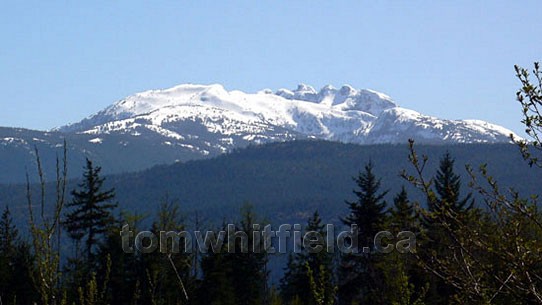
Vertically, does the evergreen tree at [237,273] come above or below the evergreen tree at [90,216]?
below

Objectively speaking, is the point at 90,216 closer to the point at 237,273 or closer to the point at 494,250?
the point at 237,273

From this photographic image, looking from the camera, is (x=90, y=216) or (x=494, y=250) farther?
(x=90, y=216)

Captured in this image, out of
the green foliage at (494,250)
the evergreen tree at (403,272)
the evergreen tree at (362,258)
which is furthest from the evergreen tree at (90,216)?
the green foliage at (494,250)

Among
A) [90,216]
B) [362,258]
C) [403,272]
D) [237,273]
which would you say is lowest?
[237,273]

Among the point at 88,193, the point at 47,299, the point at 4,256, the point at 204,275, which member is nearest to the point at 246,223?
the point at 204,275

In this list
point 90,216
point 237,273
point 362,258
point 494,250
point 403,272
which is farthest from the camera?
point 237,273

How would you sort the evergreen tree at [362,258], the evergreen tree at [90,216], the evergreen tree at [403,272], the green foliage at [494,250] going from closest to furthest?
the green foliage at [494,250] < the evergreen tree at [403,272] < the evergreen tree at [362,258] < the evergreen tree at [90,216]

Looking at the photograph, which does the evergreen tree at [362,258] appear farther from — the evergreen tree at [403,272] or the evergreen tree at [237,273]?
the evergreen tree at [403,272]

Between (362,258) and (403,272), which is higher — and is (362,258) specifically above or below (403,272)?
below

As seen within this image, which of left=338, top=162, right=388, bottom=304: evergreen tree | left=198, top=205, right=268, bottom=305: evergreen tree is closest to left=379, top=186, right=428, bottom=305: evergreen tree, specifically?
left=338, top=162, right=388, bottom=304: evergreen tree

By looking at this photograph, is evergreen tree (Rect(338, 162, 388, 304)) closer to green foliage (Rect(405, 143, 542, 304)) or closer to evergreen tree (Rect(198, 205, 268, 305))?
evergreen tree (Rect(198, 205, 268, 305))

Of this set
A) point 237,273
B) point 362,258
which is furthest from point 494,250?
point 237,273

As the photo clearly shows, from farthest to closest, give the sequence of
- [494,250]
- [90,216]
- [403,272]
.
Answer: [90,216] → [403,272] → [494,250]

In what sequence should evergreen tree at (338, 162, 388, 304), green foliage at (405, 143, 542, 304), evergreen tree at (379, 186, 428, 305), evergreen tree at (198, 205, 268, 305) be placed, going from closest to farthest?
green foliage at (405, 143, 542, 304), evergreen tree at (379, 186, 428, 305), evergreen tree at (338, 162, 388, 304), evergreen tree at (198, 205, 268, 305)
